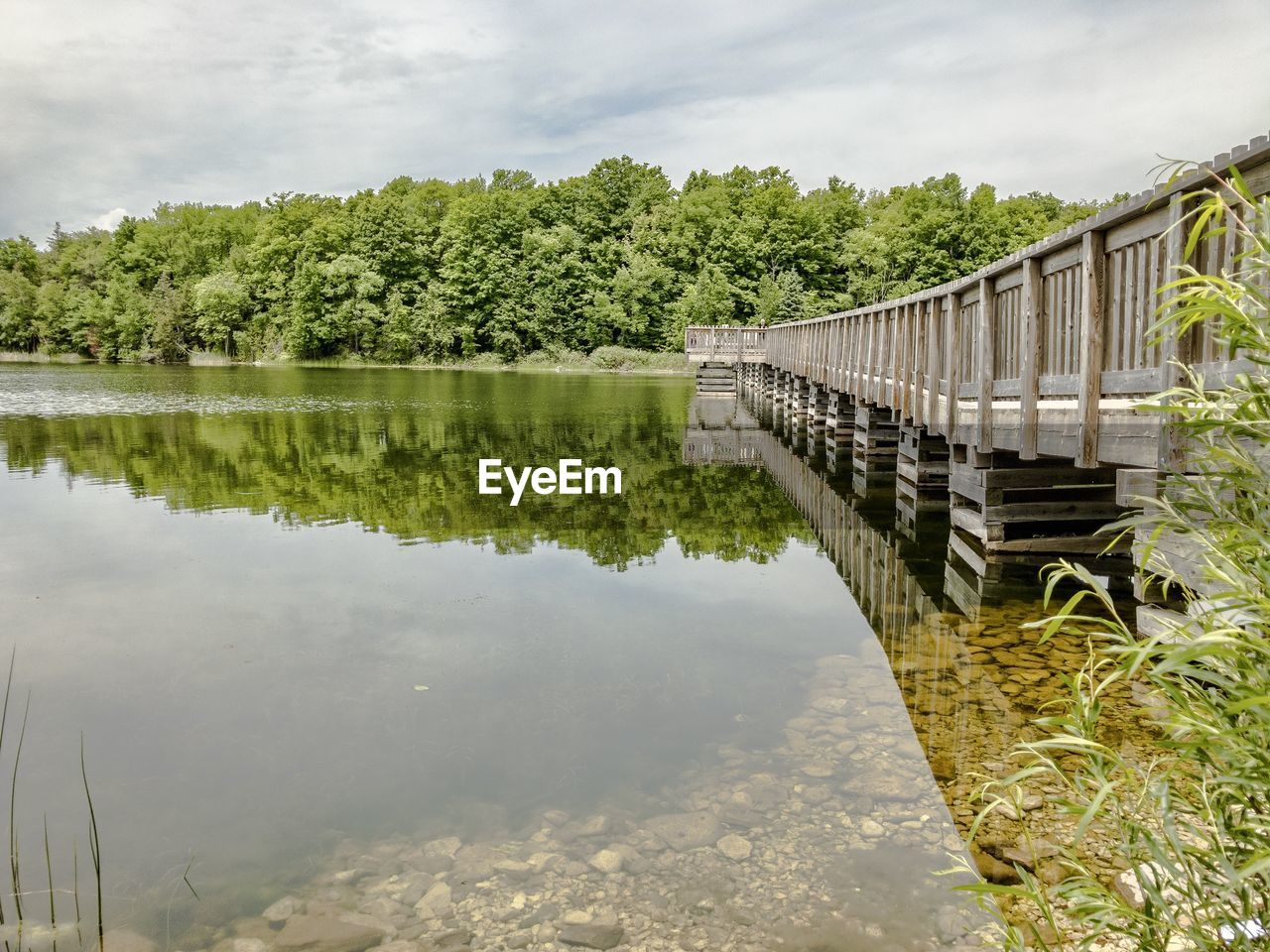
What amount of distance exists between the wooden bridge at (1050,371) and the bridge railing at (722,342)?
2373cm

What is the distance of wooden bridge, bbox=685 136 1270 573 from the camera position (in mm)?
4895

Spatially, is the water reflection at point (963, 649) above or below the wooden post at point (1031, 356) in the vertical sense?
below

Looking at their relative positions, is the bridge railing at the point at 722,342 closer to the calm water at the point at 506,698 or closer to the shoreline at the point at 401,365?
the shoreline at the point at 401,365

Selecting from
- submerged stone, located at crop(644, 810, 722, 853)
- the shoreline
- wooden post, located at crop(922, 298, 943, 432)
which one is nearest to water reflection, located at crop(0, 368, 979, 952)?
submerged stone, located at crop(644, 810, 722, 853)

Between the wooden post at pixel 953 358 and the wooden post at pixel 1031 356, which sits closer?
the wooden post at pixel 1031 356

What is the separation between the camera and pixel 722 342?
1574 inches

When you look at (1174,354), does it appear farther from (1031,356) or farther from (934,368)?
(934,368)

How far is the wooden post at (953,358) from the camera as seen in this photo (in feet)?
31.3

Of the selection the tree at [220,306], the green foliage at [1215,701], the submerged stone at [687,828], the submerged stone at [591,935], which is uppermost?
the tree at [220,306]

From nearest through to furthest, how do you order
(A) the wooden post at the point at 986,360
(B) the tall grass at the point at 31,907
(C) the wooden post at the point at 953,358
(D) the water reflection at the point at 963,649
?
(B) the tall grass at the point at 31,907 → (D) the water reflection at the point at 963,649 → (A) the wooden post at the point at 986,360 → (C) the wooden post at the point at 953,358

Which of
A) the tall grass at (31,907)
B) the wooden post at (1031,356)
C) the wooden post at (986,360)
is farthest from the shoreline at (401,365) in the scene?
the tall grass at (31,907)

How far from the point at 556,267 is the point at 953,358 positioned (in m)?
62.0

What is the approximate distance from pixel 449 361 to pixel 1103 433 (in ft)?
223

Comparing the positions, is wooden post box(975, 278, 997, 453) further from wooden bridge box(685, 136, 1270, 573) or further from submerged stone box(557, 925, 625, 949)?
submerged stone box(557, 925, 625, 949)
